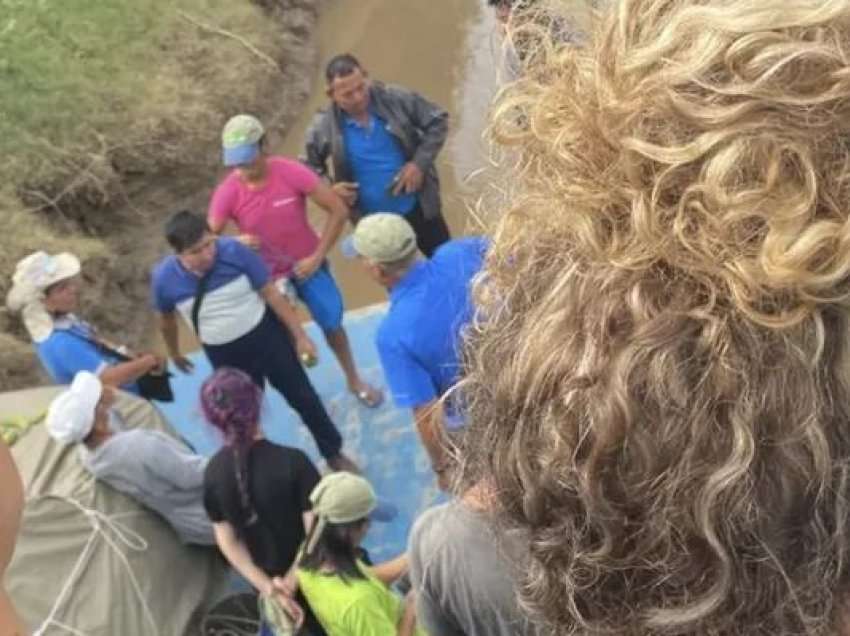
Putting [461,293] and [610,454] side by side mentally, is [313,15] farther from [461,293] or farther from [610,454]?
[610,454]

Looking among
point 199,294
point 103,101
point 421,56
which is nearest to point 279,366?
point 199,294

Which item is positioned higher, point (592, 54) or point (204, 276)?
point (592, 54)

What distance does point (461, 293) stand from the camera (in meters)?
3.20

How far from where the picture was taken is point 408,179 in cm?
462

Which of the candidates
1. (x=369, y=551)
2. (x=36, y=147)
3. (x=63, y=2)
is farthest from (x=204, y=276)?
(x=63, y=2)

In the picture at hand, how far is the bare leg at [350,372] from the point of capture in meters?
4.83

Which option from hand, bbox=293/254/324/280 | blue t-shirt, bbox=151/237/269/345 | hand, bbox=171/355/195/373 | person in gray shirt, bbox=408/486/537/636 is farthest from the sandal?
person in gray shirt, bbox=408/486/537/636

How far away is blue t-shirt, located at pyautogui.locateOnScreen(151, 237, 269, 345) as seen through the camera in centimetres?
414

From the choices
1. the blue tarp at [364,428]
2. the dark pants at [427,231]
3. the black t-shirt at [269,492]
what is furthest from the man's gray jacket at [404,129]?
the black t-shirt at [269,492]

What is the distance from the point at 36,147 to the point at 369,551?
3.47m

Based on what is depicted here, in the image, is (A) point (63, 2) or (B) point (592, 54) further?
(A) point (63, 2)

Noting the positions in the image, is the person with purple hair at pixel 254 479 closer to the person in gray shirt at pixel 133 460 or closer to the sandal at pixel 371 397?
the person in gray shirt at pixel 133 460

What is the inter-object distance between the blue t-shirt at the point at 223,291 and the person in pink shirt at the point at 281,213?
303 millimetres

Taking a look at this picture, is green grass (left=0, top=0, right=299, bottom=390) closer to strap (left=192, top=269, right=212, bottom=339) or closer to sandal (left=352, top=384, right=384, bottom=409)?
sandal (left=352, top=384, right=384, bottom=409)
